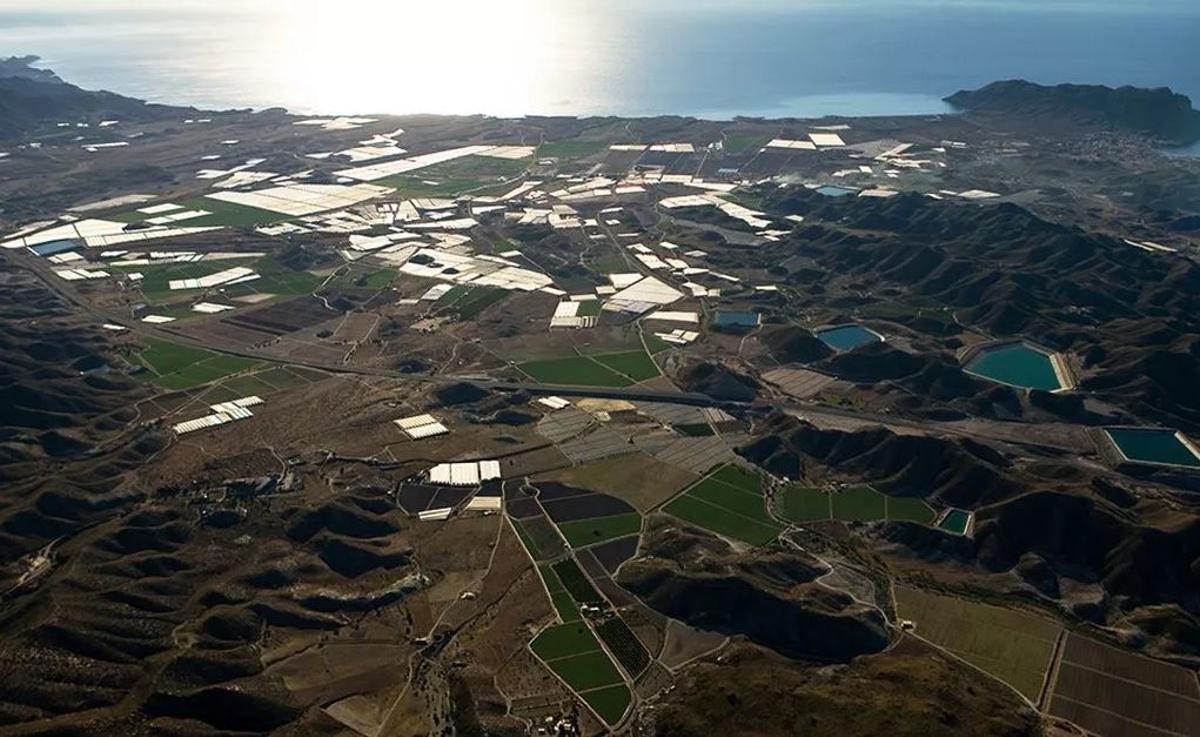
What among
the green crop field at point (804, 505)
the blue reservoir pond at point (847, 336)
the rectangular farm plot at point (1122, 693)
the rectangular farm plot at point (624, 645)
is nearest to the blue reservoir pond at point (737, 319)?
the blue reservoir pond at point (847, 336)

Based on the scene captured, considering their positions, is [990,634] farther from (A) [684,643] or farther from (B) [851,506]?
(A) [684,643]

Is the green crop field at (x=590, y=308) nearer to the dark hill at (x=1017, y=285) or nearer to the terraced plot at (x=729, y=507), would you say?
the dark hill at (x=1017, y=285)

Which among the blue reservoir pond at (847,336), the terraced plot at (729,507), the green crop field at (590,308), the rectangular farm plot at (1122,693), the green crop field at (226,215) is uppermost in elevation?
the blue reservoir pond at (847,336)

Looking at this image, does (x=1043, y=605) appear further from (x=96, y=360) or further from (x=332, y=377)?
(x=96, y=360)

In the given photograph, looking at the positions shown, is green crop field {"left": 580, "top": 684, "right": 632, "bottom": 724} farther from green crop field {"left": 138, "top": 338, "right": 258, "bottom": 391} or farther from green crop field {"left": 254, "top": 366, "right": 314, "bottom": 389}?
green crop field {"left": 138, "top": 338, "right": 258, "bottom": 391}

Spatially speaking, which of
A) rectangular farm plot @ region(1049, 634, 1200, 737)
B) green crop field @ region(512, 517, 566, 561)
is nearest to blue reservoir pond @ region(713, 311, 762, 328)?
green crop field @ region(512, 517, 566, 561)
